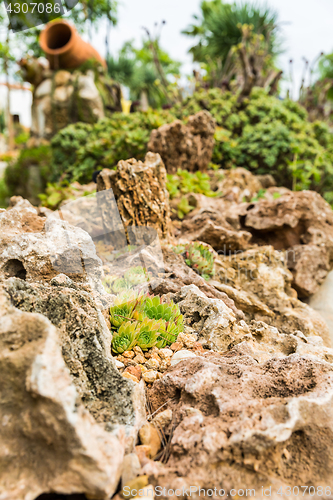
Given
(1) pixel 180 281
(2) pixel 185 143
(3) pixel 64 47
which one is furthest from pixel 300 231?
A: (3) pixel 64 47

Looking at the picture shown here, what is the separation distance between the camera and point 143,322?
271cm

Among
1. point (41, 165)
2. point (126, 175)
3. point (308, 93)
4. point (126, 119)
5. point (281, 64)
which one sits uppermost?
point (281, 64)

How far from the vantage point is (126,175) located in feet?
13.9

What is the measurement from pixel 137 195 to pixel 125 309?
6.24 ft

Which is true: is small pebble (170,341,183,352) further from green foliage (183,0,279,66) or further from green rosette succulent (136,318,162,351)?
green foliage (183,0,279,66)

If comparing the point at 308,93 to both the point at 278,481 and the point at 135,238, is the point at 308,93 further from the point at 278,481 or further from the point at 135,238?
the point at 278,481

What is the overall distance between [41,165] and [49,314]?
1038cm

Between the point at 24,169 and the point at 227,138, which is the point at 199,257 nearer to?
the point at 227,138

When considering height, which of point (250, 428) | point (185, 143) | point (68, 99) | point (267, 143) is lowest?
point (250, 428)

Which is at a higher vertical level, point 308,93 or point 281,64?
point 281,64

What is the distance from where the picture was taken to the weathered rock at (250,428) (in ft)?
5.35

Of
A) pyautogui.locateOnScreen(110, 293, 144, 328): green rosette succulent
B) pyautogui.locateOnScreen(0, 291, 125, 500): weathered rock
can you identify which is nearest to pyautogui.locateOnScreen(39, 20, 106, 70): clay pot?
pyautogui.locateOnScreen(110, 293, 144, 328): green rosette succulent

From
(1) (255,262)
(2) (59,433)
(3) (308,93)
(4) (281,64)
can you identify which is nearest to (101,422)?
(2) (59,433)

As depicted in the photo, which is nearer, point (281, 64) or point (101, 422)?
point (101, 422)
